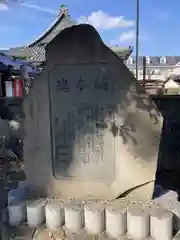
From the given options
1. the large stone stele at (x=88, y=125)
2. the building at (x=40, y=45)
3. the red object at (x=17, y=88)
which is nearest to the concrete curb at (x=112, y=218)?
the large stone stele at (x=88, y=125)

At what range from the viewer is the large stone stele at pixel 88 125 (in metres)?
Result: 2.76

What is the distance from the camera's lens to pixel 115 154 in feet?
9.38

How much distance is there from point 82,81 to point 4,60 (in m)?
6.99

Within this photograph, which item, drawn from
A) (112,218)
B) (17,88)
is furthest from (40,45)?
(112,218)

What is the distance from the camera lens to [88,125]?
291 cm

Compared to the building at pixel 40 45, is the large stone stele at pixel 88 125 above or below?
below

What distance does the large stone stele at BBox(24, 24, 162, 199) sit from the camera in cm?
276

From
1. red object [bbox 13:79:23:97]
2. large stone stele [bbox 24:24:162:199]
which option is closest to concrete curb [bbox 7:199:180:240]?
Answer: large stone stele [bbox 24:24:162:199]

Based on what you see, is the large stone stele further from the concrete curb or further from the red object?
the red object

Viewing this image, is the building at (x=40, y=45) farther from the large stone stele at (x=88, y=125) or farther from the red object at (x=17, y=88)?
the large stone stele at (x=88, y=125)

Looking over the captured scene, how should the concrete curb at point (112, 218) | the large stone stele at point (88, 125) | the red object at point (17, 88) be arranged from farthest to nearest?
1. the red object at point (17, 88)
2. the large stone stele at point (88, 125)
3. the concrete curb at point (112, 218)

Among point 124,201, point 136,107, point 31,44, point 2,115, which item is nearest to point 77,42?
point 136,107

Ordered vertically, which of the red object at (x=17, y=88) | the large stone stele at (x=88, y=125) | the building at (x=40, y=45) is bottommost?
the large stone stele at (x=88, y=125)

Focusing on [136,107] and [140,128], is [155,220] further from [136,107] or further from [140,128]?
[136,107]
